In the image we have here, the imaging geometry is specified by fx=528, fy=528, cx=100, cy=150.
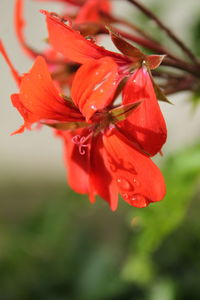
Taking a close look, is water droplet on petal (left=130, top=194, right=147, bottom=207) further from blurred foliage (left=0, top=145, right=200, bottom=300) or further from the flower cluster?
blurred foliage (left=0, top=145, right=200, bottom=300)

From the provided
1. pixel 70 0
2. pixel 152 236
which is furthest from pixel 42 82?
pixel 152 236

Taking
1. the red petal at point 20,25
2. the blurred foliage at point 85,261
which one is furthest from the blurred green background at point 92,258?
the red petal at point 20,25

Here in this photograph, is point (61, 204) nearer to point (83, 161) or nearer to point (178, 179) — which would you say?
point (178, 179)

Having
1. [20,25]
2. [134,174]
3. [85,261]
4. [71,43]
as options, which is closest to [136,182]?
[134,174]

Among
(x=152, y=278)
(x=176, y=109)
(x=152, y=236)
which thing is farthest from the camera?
(x=176, y=109)

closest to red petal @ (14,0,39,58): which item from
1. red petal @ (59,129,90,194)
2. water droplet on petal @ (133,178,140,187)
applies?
red petal @ (59,129,90,194)

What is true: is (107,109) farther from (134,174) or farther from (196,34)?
(196,34)

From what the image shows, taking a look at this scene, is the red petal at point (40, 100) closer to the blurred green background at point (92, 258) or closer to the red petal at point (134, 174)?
the red petal at point (134, 174)
